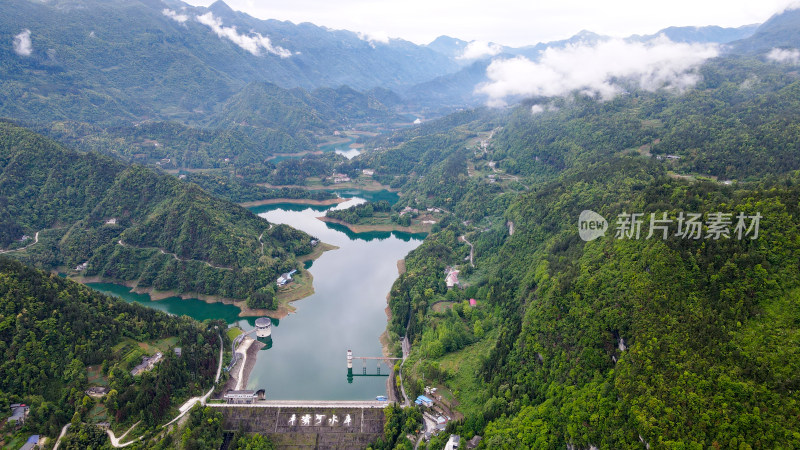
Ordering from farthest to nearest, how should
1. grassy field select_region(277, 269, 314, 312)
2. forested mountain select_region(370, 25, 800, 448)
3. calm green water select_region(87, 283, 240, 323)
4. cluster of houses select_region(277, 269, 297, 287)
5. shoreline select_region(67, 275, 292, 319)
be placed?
cluster of houses select_region(277, 269, 297, 287)
grassy field select_region(277, 269, 314, 312)
calm green water select_region(87, 283, 240, 323)
shoreline select_region(67, 275, 292, 319)
forested mountain select_region(370, 25, 800, 448)

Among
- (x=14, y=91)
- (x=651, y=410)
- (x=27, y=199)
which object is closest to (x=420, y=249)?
(x=651, y=410)

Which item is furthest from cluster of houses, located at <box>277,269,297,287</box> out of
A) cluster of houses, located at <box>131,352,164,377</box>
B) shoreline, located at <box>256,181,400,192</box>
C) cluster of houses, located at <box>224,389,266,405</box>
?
shoreline, located at <box>256,181,400,192</box>

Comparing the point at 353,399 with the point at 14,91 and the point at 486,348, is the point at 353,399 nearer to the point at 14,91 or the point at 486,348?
the point at 486,348

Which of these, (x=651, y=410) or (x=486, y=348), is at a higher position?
(x=651, y=410)

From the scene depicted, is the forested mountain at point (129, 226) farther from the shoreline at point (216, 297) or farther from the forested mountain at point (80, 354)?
the forested mountain at point (80, 354)

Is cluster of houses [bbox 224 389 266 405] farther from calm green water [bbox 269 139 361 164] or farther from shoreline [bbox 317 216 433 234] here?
calm green water [bbox 269 139 361 164]

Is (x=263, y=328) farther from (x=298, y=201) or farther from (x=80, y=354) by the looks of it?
(x=298, y=201)

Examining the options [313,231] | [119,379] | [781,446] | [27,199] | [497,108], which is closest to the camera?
[781,446]
